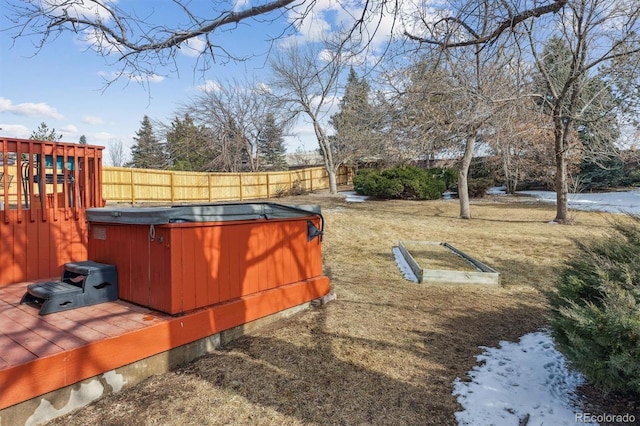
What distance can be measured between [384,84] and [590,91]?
20.3 ft

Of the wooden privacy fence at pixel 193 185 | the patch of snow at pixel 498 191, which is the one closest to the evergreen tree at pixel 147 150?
the wooden privacy fence at pixel 193 185

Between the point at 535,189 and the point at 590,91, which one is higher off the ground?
the point at 590,91

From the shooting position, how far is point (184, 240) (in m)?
2.81

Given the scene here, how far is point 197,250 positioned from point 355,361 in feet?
4.92

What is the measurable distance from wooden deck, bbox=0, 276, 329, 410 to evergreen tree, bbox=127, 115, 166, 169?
29494 mm

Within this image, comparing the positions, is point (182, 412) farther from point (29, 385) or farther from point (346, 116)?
A: point (346, 116)

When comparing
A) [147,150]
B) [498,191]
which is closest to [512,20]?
[498,191]

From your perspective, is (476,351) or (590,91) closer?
(476,351)

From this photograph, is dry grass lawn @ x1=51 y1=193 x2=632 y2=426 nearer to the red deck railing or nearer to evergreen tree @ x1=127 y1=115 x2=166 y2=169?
the red deck railing

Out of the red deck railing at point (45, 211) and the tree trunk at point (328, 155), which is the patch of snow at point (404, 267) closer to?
the red deck railing at point (45, 211)

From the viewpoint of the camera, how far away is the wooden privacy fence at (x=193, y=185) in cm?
1561

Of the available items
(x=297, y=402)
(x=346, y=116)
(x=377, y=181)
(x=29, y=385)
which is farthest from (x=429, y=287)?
(x=346, y=116)

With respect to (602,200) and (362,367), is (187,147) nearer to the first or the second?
(602,200)

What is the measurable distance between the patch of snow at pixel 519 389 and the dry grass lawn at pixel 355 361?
12 cm
